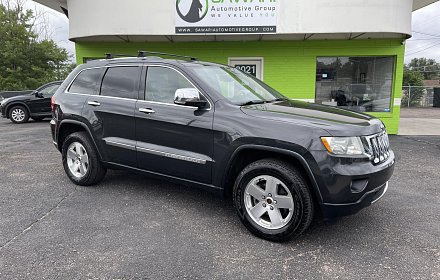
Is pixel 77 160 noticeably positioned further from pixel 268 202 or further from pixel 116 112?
pixel 268 202

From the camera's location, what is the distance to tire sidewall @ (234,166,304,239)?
3.28m

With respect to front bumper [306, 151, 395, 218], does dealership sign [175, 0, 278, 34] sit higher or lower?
higher

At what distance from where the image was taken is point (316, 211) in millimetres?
3455

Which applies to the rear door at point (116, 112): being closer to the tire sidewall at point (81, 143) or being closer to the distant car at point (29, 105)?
the tire sidewall at point (81, 143)

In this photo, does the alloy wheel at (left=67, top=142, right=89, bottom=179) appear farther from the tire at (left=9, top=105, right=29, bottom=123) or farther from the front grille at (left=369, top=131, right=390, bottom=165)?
the tire at (left=9, top=105, right=29, bottom=123)

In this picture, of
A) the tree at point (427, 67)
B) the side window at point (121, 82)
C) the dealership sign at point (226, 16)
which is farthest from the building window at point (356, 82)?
the tree at point (427, 67)

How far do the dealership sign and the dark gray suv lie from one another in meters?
5.03

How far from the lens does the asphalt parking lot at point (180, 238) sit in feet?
9.80

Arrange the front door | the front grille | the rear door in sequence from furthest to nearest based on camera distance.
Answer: the rear door → the front door → the front grille

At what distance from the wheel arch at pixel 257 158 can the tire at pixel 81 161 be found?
2.18 metres

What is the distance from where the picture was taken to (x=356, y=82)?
1112cm

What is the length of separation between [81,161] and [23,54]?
23.9 m

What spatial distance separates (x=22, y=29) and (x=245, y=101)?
26.3 metres

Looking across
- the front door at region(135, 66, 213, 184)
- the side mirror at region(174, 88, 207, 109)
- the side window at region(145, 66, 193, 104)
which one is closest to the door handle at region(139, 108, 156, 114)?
the front door at region(135, 66, 213, 184)
